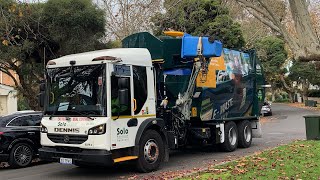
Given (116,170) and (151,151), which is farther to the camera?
(116,170)

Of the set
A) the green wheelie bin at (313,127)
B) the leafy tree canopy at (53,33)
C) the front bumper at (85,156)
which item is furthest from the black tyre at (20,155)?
the green wheelie bin at (313,127)

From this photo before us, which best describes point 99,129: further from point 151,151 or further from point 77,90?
point 151,151

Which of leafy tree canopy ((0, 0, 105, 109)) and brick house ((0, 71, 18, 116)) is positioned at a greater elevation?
leafy tree canopy ((0, 0, 105, 109))

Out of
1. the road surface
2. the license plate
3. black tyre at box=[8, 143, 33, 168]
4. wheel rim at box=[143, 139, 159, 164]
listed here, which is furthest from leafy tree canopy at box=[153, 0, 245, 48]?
the license plate

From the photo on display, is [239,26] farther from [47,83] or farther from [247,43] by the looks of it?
[47,83]

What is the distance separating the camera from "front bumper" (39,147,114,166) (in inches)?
361

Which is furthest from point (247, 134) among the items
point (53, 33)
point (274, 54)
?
point (274, 54)

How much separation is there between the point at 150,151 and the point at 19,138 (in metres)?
4.04

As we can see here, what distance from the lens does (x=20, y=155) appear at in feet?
39.3

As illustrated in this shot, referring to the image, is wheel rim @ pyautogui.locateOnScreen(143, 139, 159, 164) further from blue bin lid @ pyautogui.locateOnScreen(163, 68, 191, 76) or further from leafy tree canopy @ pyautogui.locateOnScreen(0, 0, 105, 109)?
leafy tree canopy @ pyautogui.locateOnScreen(0, 0, 105, 109)

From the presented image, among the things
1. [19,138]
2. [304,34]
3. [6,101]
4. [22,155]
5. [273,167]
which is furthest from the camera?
[6,101]

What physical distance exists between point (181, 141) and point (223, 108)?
7.26 ft

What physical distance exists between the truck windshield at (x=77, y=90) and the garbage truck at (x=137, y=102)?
0.02m

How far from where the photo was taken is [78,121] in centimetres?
946
